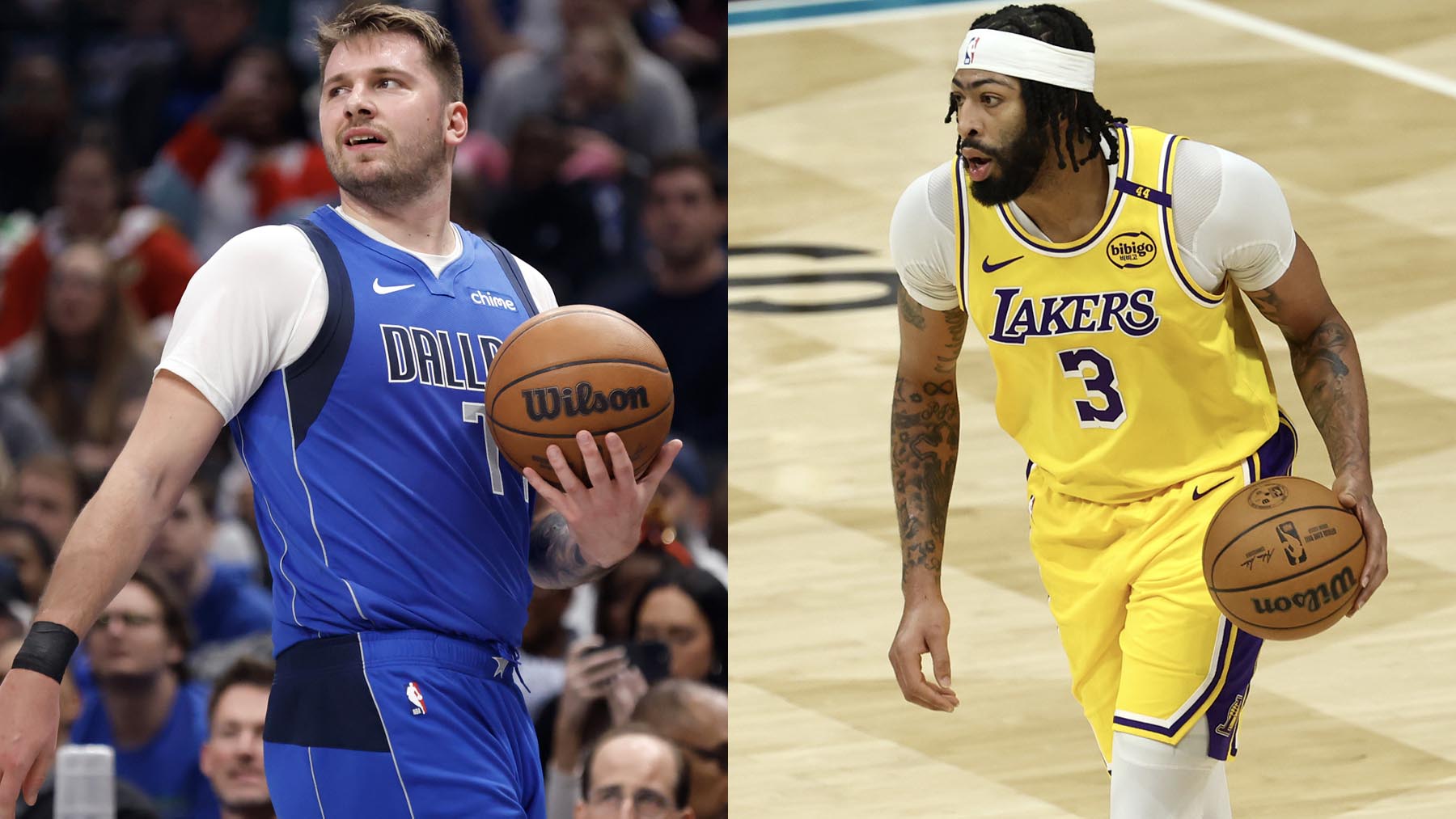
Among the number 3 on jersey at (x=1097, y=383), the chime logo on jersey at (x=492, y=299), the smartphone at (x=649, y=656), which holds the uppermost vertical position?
the chime logo on jersey at (x=492, y=299)

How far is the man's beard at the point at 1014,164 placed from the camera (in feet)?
12.5

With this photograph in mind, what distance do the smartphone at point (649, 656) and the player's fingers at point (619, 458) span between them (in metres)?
2.11

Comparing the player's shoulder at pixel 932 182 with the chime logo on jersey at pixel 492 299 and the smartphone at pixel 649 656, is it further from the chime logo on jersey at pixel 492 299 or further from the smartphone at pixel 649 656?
the smartphone at pixel 649 656

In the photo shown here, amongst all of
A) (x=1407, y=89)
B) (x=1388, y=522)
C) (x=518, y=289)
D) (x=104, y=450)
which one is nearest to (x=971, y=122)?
(x=518, y=289)

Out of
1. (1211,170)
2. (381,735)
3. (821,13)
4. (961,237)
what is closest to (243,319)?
(381,735)

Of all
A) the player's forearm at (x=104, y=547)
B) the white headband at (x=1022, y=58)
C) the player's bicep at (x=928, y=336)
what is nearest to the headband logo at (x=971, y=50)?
the white headband at (x=1022, y=58)

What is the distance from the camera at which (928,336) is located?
4.21m

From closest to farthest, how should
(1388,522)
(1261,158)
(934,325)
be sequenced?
(934,325) < (1388,522) < (1261,158)

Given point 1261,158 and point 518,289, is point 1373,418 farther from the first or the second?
point 518,289

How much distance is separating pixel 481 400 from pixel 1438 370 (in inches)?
164

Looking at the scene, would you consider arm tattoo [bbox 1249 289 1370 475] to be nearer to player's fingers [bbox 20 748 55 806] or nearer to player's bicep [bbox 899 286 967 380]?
player's bicep [bbox 899 286 967 380]

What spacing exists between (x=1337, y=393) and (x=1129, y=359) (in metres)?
0.43

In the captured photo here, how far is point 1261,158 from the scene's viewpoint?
7344mm

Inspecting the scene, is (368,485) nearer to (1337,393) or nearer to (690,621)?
(1337,393)
